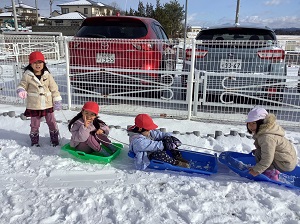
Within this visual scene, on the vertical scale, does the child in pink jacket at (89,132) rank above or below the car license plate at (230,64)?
below

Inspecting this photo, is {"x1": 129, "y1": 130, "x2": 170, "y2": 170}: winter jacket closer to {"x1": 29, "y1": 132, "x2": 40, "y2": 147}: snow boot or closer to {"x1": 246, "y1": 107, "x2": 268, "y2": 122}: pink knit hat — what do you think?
{"x1": 246, "y1": 107, "x2": 268, "y2": 122}: pink knit hat

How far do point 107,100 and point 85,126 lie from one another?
2378mm

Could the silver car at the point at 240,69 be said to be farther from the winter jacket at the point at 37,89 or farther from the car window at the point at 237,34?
the winter jacket at the point at 37,89

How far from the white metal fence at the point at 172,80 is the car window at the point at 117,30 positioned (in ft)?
A: 1.44

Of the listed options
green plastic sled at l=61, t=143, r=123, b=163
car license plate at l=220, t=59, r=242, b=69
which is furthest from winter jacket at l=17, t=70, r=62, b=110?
car license plate at l=220, t=59, r=242, b=69

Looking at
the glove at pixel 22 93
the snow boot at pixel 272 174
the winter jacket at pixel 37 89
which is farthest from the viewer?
the winter jacket at pixel 37 89

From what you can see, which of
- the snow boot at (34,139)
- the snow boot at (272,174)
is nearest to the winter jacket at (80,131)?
the snow boot at (34,139)

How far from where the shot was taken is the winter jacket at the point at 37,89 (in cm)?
351

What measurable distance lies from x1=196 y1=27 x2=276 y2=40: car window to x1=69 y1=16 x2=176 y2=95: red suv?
3.45 ft

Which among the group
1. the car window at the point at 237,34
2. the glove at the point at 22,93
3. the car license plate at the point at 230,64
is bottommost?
the glove at the point at 22,93

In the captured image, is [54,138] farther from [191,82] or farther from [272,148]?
[272,148]

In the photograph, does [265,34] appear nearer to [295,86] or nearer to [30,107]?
[295,86]

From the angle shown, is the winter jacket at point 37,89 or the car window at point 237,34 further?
the car window at point 237,34

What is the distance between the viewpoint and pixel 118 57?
4.88 m
